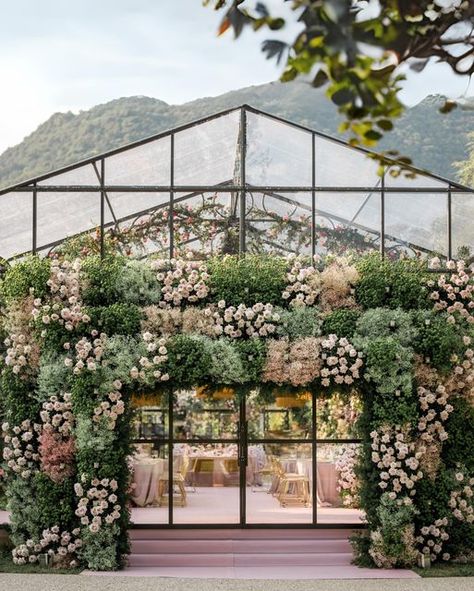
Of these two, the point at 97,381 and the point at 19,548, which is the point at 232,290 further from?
the point at 19,548

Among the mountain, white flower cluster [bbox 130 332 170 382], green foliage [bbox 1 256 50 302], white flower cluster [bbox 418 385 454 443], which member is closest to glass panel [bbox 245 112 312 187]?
white flower cluster [bbox 130 332 170 382]

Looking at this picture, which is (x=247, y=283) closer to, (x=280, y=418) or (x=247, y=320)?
(x=247, y=320)

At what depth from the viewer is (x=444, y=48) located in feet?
13.2

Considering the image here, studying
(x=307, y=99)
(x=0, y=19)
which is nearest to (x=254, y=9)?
(x=0, y=19)

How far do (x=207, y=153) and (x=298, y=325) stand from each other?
2.70 metres

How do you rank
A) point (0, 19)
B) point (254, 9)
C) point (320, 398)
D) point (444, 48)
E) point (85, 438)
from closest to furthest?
point (254, 9)
point (444, 48)
point (85, 438)
point (320, 398)
point (0, 19)

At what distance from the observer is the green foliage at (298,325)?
12.9 m

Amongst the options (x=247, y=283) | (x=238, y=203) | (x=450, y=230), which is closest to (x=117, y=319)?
(x=247, y=283)

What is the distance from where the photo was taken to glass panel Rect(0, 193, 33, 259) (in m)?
13.8

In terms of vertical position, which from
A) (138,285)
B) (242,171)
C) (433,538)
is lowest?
(433,538)

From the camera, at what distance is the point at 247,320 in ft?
42.6

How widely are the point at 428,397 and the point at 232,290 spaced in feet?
8.99

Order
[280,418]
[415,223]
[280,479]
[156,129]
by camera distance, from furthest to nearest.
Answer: [156,129] < [415,223] < [280,418] < [280,479]

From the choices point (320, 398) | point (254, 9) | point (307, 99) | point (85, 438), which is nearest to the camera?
point (254, 9)
